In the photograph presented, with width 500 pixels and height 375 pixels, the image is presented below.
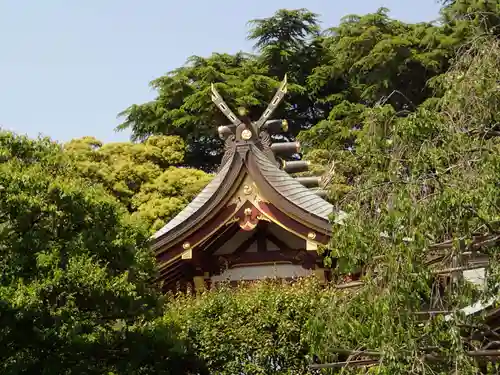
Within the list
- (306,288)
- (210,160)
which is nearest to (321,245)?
(306,288)

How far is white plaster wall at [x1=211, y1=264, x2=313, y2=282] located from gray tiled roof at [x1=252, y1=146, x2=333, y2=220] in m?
0.85

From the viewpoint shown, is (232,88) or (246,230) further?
(232,88)

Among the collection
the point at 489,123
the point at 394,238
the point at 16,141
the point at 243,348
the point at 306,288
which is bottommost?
the point at 243,348

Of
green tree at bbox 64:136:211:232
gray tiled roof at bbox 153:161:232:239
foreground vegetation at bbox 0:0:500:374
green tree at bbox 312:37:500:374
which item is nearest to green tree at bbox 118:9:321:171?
green tree at bbox 64:136:211:232

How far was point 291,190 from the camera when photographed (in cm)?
976

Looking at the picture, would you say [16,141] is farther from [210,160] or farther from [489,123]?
[210,160]

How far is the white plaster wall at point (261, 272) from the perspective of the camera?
10055 millimetres

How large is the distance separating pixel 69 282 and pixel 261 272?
3602mm

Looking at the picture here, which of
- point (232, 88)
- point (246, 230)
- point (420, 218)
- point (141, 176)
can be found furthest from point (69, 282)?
point (232, 88)

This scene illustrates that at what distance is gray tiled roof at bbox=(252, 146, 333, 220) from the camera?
9398mm

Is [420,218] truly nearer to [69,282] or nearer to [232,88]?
[69,282]

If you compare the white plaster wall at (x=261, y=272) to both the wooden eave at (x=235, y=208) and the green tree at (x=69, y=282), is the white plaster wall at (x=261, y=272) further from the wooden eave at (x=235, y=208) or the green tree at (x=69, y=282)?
the green tree at (x=69, y=282)

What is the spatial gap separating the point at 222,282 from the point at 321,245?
145cm

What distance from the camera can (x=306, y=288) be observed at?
852 centimetres
